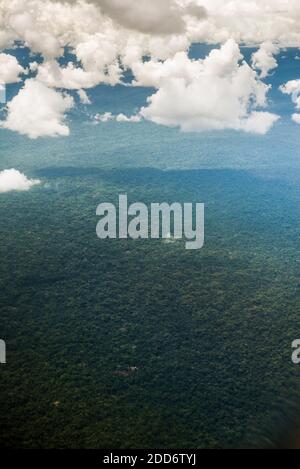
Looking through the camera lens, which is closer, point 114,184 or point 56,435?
point 56,435

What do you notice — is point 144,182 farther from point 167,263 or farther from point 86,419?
point 86,419

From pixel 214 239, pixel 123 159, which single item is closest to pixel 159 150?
pixel 123 159

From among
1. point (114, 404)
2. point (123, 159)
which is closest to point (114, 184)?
point (123, 159)

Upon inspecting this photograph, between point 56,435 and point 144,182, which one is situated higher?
point 144,182

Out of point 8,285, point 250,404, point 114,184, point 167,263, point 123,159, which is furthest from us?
point 123,159
